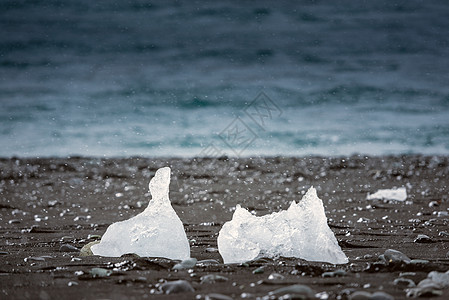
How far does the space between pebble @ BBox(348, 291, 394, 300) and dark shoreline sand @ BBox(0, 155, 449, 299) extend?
84 millimetres

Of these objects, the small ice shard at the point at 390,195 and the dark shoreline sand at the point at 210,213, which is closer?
the dark shoreline sand at the point at 210,213

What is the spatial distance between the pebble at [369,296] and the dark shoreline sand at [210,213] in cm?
8

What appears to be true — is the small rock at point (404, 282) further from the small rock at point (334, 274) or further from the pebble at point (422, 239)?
the pebble at point (422, 239)

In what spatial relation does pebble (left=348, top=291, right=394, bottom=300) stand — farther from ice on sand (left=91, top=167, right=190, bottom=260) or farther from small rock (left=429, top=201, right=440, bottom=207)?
small rock (left=429, top=201, right=440, bottom=207)

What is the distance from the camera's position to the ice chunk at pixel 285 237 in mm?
3258

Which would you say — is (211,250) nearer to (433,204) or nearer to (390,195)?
(433,204)

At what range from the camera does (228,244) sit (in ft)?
10.7

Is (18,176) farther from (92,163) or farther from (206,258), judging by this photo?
(206,258)

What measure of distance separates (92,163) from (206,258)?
327 inches

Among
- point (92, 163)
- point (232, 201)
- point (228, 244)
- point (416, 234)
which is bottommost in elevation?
point (92, 163)

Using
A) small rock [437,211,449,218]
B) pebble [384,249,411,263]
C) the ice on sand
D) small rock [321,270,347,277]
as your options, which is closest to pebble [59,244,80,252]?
the ice on sand

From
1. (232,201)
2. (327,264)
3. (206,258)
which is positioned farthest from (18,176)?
→ (327,264)

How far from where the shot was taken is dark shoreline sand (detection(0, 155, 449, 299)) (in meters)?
2.69

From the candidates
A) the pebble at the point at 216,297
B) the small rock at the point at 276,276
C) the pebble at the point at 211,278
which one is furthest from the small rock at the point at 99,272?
the small rock at the point at 276,276
